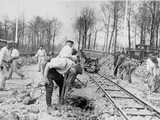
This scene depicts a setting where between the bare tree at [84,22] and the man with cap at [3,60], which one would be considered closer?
the man with cap at [3,60]

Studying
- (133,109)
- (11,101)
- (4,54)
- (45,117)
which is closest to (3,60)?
(4,54)

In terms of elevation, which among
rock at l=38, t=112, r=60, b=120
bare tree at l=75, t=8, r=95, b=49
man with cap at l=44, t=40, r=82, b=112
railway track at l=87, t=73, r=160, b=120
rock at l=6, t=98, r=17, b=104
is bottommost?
railway track at l=87, t=73, r=160, b=120

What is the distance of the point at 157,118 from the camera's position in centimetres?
559

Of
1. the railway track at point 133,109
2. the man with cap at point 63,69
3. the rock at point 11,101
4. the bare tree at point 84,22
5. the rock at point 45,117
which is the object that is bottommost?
the railway track at point 133,109

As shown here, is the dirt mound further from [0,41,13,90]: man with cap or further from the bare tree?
the bare tree

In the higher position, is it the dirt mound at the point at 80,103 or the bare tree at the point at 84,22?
the bare tree at the point at 84,22

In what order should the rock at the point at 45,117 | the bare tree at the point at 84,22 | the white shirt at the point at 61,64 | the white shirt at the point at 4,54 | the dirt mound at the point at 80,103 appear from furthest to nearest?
the bare tree at the point at 84,22 < the white shirt at the point at 4,54 < the dirt mound at the point at 80,103 < the white shirt at the point at 61,64 < the rock at the point at 45,117

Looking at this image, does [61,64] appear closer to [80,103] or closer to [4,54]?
[80,103]

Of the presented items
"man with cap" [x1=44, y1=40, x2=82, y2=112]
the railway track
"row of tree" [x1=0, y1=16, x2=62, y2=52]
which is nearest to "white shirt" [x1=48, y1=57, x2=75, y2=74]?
"man with cap" [x1=44, y1=40, x2=82, y2=112]

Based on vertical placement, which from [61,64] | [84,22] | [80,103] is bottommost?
[80,103]

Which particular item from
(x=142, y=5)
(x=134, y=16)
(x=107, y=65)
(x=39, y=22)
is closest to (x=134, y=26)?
(x=134, y=16)

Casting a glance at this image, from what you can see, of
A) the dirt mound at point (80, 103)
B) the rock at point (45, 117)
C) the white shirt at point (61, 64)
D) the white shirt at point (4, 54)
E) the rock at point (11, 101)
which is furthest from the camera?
the white shirt at point (4, 54)

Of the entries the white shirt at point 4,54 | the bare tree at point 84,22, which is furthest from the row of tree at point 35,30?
the white shirt at point 4,54

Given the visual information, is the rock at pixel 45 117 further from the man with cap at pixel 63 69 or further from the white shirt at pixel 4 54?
the white shirt at pixel 4 54
